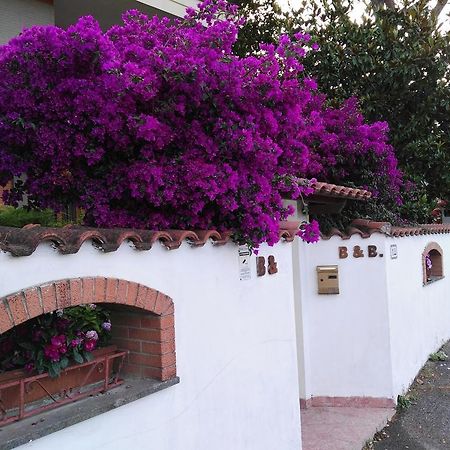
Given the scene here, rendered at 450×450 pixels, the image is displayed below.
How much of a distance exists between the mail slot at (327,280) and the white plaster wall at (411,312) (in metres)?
0.64

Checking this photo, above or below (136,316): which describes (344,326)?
below

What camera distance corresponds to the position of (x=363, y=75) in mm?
8367

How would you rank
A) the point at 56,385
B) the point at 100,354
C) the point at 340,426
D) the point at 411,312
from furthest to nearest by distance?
the point at 411,312 → the point at 340,426 → the point at 100,354 → the point at 56,385

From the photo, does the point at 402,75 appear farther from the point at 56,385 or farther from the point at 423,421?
the point at 56,385

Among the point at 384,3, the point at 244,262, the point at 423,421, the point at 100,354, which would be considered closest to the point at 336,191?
the point at 244,262

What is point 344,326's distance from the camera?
5.84 metres

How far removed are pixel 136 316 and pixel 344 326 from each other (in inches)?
137

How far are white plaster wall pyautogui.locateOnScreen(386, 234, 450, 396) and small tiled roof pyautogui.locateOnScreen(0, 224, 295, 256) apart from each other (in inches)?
139

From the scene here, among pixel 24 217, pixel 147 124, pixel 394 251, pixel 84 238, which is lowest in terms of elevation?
pixel 394 251

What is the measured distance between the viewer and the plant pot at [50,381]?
236cm

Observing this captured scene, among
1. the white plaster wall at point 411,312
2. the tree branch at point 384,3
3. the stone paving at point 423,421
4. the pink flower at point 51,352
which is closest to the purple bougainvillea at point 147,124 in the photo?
the pink flower at point 51,352

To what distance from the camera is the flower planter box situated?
2342mm

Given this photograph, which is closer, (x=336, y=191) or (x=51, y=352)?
(x=51, y=352)

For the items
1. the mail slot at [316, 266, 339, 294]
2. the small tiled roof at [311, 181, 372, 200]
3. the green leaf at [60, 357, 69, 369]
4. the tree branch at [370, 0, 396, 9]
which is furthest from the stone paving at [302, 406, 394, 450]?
the tree branch at [370, 0, 396, 9]
